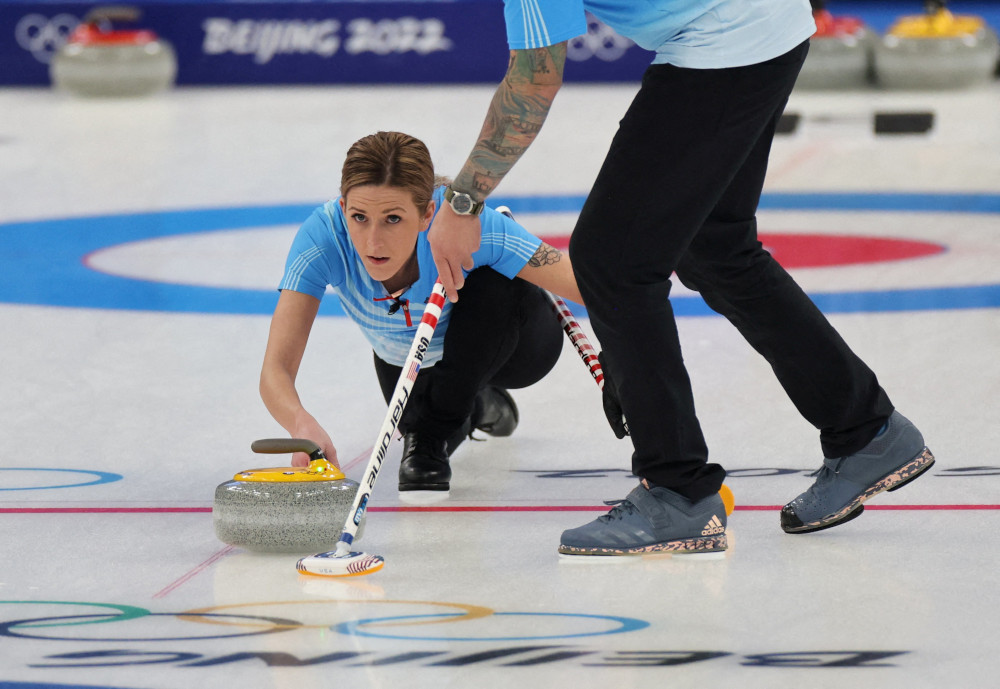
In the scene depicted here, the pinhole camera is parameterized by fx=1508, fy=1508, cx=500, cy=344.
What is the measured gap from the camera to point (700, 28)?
2.22 meters

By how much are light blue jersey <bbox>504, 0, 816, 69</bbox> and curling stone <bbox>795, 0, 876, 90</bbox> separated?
9406mm

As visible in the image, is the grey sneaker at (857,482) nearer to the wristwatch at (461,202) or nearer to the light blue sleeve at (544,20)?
the wristwatch at (461,202)

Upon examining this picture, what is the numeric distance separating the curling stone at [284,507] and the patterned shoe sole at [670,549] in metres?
0.37

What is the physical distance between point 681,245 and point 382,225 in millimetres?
603

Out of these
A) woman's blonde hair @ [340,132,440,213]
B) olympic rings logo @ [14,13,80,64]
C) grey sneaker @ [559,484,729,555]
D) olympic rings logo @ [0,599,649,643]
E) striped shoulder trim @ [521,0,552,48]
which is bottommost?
olympic rings logo @ [0,599,649,643]

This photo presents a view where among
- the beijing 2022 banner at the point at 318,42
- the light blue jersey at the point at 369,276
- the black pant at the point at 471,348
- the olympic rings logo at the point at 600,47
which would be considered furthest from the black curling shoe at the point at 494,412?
the olympic rings logo at the point at 600,47

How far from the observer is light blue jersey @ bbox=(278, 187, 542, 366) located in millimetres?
2717

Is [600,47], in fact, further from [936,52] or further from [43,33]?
[43,33]

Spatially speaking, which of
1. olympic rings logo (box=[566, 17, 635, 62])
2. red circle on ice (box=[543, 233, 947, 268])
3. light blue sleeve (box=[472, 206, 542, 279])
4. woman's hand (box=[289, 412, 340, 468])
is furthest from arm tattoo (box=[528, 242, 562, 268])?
olympic rings logo (box=[566, 17, 635, 62])

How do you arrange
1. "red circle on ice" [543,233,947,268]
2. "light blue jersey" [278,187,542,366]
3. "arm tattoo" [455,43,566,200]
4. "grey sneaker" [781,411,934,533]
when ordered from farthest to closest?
"red circle on ice" [543,233,947,268], "light blue jersey" [278,187,542,366], "grey sneaker" [781,411,934,533], "arm tattoo" [455,43,566,200]

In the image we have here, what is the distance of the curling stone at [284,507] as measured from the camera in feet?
7.91

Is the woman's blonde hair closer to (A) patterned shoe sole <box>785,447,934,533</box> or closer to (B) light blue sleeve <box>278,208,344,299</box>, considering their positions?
(B) light blue sleeve <box>278,208,344,299</box>

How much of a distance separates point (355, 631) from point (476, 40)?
441 inches

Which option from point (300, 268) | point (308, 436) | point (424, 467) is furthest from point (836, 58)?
point (308, 436)
